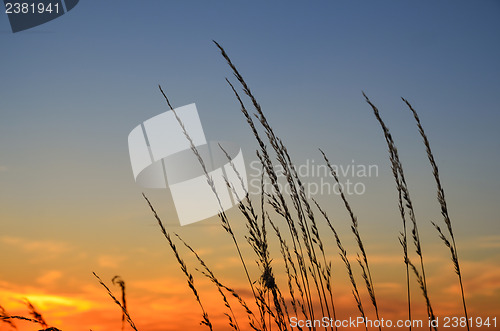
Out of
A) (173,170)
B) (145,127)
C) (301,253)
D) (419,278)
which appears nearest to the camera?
(419,278)

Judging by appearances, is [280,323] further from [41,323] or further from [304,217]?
[41,323]

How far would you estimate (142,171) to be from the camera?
6.75 m

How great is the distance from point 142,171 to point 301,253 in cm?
472

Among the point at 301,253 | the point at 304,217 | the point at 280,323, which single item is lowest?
the point at 280,323

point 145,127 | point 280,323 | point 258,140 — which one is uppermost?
point 145,127

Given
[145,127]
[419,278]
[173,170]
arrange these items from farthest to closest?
1. [173,170]
2. [145,127]
3. [419,278]

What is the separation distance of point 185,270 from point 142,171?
462cm

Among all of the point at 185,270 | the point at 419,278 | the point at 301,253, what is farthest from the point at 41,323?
the point at 419,278

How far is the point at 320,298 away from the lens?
236 centimetres

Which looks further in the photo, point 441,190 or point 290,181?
point 290,181

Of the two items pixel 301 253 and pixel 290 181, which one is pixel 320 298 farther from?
pixel 290 181

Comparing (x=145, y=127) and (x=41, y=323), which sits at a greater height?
(x=145, y=127)

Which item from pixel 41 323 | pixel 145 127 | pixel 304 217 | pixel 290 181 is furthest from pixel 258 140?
Answer: pixel 145 127

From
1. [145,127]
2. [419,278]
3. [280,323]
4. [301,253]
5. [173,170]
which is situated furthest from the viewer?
[173,170]
